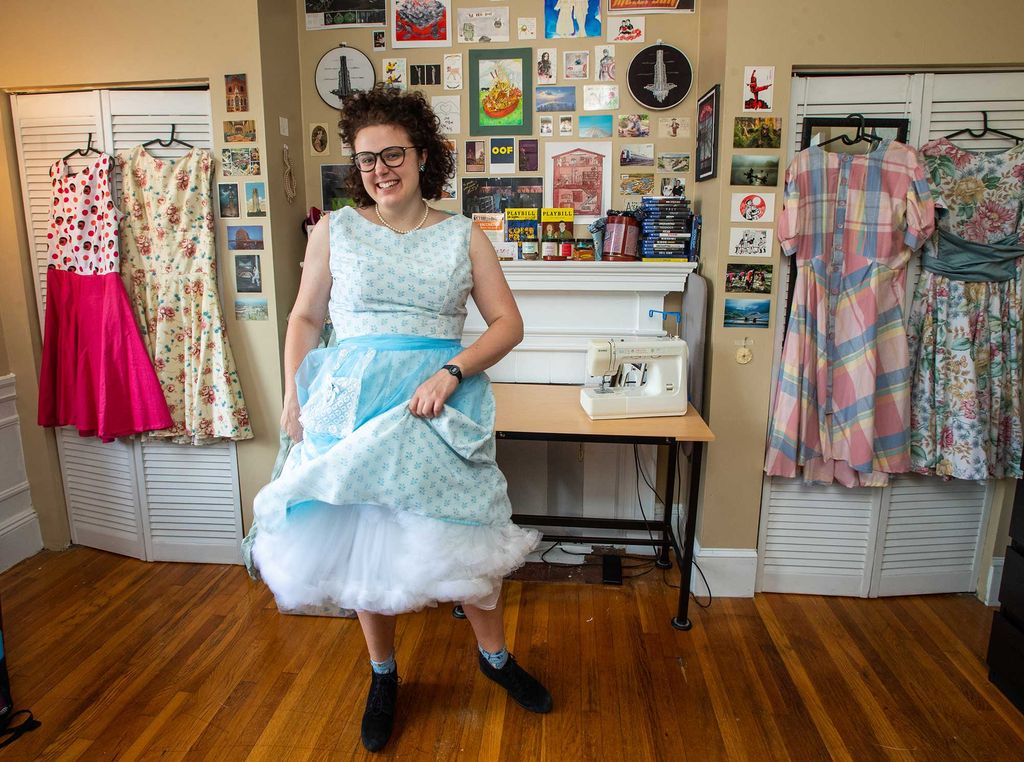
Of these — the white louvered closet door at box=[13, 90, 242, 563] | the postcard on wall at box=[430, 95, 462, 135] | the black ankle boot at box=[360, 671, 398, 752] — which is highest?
the postcard on wall at box=[430, 95, 462, 135]

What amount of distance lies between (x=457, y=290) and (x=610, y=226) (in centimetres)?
→ 119

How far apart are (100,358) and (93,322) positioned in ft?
0.49

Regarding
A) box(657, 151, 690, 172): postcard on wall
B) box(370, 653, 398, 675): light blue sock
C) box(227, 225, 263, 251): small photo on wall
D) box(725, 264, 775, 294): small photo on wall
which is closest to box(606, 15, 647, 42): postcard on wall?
box(657, 151, 690, 172): postcard on wall

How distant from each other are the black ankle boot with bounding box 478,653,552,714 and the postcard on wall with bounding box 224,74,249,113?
7.22 ft

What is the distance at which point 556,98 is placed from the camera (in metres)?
2.68

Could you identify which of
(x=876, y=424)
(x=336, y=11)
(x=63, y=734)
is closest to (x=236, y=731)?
(x=63, y=734)

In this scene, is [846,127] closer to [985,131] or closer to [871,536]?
[985,131]

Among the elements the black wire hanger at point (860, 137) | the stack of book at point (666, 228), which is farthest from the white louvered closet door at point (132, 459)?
the black wire hanger at point (860, 137)

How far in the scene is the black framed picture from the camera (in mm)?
2273

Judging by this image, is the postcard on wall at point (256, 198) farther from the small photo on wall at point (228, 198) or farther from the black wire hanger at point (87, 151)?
the black wire hanger at point (87, 151)

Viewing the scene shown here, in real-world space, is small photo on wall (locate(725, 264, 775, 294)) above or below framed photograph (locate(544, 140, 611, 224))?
below

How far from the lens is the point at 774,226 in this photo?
232cm

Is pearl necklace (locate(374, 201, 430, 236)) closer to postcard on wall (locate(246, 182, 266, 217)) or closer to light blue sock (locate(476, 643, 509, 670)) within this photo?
postcard on wall (locate(246, 182, 266, 217))

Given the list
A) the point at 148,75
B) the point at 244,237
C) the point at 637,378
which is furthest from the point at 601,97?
the point at 148,75
